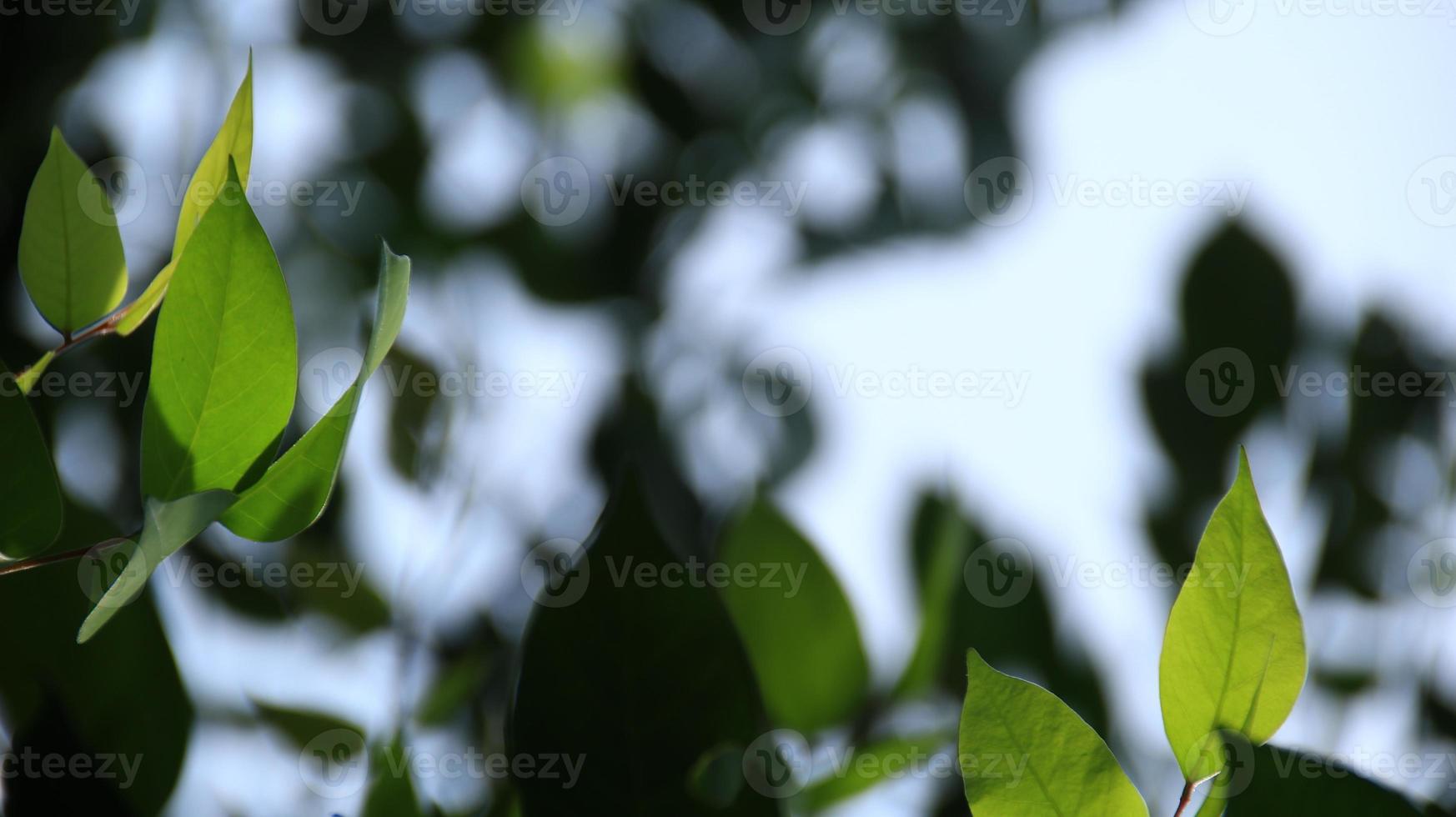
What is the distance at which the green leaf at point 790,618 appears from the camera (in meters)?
0.30

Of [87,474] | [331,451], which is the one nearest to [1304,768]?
[331,451]

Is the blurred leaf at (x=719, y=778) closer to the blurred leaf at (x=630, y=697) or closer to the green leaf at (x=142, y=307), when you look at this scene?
the blurred leaf at (x=630, y=697)

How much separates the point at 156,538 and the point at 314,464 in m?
0.03

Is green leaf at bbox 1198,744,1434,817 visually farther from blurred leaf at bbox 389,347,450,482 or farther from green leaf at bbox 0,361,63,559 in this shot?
blurred leaf at bbox 389,347,450,482

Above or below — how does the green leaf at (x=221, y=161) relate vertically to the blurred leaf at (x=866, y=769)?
above

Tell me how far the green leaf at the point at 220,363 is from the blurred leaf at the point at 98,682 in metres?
0.06

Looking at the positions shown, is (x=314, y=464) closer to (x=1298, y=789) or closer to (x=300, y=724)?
(x=1298, y=789)

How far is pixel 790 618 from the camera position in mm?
308

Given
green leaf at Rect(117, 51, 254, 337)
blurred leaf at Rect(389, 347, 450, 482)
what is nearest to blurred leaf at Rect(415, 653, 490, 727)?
blurred leaf at Rect(389, 347, 450, 482)

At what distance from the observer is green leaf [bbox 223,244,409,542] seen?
17 centimetres

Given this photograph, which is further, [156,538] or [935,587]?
[935,587]

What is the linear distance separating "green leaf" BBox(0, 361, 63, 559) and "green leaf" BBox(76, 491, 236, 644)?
3 cm

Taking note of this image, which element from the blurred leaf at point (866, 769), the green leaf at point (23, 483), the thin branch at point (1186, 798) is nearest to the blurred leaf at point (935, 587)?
the blurred leaf at point (866, 769)

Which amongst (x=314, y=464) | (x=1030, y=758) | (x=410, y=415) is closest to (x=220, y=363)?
(x=314, y=464)
